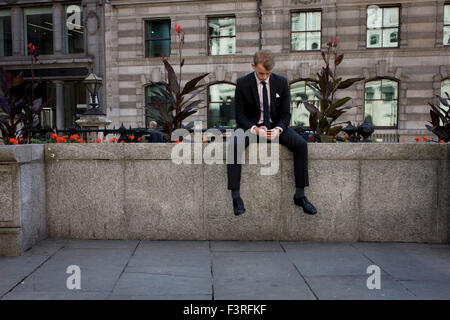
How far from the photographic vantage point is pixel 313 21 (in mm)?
19141

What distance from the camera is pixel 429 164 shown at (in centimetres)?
457

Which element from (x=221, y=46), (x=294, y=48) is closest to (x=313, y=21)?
(x=294, y=48)

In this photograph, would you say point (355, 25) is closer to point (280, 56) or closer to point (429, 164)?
point (280, 56)

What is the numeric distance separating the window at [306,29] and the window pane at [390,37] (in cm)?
343

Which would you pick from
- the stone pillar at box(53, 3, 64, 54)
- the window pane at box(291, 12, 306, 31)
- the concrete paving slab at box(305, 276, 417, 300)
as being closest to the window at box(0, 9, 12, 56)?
the stone pillar at box(53, 3, 64, 54)

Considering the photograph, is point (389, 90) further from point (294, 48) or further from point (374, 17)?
point (294, 48)

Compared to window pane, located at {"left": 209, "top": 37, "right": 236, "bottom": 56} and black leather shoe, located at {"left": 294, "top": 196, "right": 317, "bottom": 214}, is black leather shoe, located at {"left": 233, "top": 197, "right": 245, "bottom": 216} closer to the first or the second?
black leather shoe, located at {"left": 294, "top": 196, "right": 317, "bottom": 214}

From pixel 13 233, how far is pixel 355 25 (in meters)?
19.1

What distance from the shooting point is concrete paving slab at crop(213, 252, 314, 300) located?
2.97 meters

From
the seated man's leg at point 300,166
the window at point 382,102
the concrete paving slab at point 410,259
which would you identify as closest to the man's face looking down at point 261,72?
the seated man's leg at point 300,166

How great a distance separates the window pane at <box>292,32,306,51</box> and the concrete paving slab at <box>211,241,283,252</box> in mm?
16792

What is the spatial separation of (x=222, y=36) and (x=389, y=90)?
9.58 m

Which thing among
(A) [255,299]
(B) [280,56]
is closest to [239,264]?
(A) [255,299]

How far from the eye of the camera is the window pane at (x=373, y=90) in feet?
62.2
